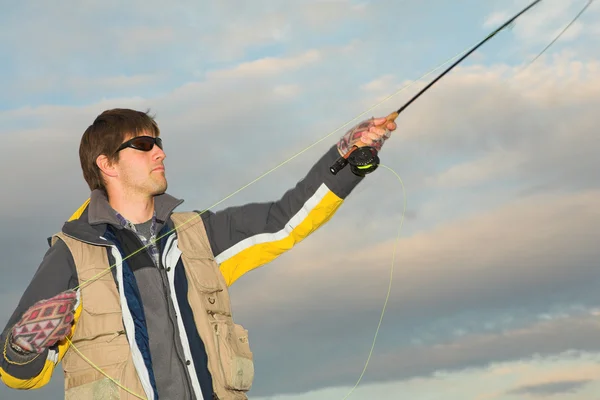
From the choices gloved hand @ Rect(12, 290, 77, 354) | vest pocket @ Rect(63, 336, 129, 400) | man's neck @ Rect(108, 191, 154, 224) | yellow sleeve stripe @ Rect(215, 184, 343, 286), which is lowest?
vest pocket @ Rect(63, 336, 129, 400)

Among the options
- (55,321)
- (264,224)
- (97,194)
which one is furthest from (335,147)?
(55,321)

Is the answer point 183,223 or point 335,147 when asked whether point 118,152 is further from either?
point 335,147

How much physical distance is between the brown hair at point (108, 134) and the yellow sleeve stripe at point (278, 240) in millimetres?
1140

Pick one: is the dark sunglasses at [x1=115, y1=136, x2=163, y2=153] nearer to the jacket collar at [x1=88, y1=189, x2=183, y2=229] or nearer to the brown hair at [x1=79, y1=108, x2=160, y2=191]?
the brown hair at [x1=79, y1=108, x2=160, y2=191]

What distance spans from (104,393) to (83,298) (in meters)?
0.66

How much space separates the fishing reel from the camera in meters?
5.95

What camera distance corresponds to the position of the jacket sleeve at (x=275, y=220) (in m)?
6.20

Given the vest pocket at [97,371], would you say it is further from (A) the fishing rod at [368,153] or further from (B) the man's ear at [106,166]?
(A) the fishing rod at [368,153]

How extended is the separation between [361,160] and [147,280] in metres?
1.71

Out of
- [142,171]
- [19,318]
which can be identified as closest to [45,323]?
[19,318]

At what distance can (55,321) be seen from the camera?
5410mm

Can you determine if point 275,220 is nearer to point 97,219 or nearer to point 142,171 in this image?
point 142,171

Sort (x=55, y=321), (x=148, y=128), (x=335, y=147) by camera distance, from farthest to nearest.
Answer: (x=148, y=128), (x=335, y=147), (x=55, y=321)

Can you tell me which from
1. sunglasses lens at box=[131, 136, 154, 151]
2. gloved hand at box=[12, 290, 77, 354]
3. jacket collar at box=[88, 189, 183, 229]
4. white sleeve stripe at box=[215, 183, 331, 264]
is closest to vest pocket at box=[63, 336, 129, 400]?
gloved hand at box=[12, 290, 77, 354]
